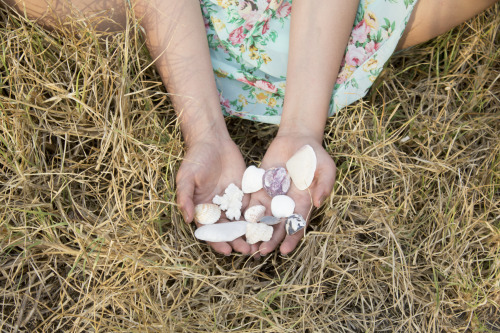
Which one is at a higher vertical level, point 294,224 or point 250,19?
point 250,19

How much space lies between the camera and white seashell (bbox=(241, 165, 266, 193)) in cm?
124

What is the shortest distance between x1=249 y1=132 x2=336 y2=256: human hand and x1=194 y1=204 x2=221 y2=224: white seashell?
123 mm

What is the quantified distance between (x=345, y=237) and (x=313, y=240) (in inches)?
4.0

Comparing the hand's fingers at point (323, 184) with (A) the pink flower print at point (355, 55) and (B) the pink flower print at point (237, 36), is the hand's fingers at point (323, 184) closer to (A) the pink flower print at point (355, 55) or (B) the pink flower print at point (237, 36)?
(A) the pink flower print at point (355, 55)

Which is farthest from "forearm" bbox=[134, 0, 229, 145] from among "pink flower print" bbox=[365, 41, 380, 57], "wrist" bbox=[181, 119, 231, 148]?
"pink flower print" bbox=[365, 41, 380, 57]

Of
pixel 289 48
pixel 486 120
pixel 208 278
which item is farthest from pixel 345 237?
pixel 486 120

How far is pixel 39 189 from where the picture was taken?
1.20m

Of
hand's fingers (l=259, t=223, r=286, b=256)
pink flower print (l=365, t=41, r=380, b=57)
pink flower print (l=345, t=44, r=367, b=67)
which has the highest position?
pink flower print (l=365, t=41, r=380, b=57)

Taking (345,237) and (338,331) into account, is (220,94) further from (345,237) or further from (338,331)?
(338,331)

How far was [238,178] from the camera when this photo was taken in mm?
1273

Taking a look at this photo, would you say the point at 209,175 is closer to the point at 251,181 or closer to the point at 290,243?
the point at 251,181

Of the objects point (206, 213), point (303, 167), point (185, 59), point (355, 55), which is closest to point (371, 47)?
point (355, 55)

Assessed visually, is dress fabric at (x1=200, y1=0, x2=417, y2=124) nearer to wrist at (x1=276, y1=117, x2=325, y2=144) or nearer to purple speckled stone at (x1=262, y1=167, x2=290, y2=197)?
wrist at (x1=276, y1=117, x2=325, y2=144)

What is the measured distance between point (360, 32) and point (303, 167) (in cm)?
44
